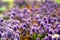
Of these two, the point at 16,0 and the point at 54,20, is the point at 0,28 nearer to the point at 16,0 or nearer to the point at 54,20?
the point at 54,20

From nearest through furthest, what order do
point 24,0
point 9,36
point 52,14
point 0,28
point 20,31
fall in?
point 9,36, point 0,28, point 20,31, point 52,14, point 24,0

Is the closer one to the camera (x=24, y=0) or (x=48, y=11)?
(x=48, y=11)

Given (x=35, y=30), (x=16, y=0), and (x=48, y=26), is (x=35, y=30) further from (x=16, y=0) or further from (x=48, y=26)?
(x=16, y=0)

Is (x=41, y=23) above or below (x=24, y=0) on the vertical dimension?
above

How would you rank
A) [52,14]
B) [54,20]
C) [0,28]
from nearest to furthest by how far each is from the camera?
[0,28] → [54,20] → [52,14]

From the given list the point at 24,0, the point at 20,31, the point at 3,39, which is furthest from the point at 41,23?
the point at 24,0

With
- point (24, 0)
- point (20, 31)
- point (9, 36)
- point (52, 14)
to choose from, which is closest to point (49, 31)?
point (20, 31)

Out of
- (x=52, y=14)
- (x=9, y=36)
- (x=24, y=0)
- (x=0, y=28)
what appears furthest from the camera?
(x=24, y=0)

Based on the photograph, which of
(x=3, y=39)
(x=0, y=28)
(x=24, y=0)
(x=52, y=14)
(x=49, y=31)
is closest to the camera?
(x=3, y=39)

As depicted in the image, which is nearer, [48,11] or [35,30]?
[35,30]
